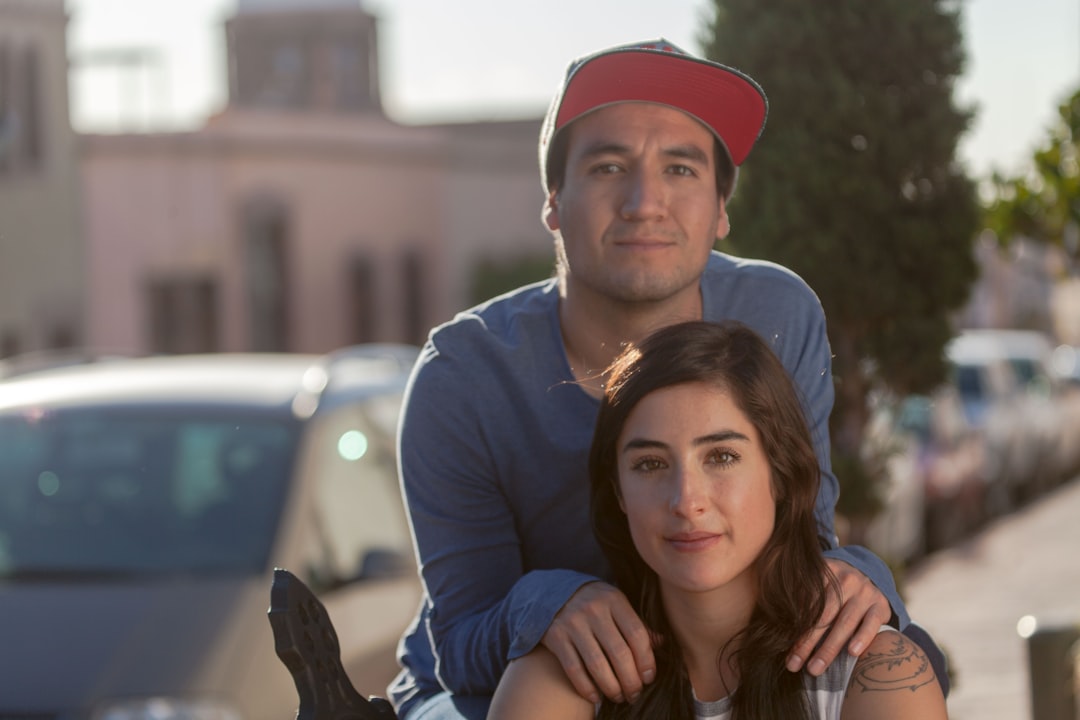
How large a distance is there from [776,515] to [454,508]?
626 mm

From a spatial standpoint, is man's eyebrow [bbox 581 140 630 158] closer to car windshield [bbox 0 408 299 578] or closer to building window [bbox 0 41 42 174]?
car windshield [bbox 0 408 299 578]

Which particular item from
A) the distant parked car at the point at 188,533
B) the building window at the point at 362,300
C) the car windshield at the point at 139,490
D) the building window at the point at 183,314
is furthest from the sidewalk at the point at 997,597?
the building window at the point at 362,300

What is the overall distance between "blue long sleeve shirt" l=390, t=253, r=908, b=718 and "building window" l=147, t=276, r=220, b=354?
31129 mm

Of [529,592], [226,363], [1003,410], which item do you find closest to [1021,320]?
[1003,410]

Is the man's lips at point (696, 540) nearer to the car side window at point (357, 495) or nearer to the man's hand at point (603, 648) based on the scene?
the man's hand at point (603, 648)

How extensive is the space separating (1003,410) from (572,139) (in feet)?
50.9

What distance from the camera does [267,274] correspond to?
36.8m

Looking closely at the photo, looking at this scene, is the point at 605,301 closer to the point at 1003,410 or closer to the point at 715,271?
the point at 715,271

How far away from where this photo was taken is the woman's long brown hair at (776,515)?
2.84 metres

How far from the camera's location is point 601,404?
9.98ft

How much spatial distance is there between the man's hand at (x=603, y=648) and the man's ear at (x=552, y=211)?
0.92 m

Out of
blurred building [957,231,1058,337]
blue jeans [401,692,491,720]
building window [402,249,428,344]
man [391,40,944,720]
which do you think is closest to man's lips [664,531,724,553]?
man [391,40,944,720]

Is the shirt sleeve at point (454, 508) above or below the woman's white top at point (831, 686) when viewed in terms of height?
above

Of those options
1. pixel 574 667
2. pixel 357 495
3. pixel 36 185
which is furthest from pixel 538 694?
pixel 36 185
